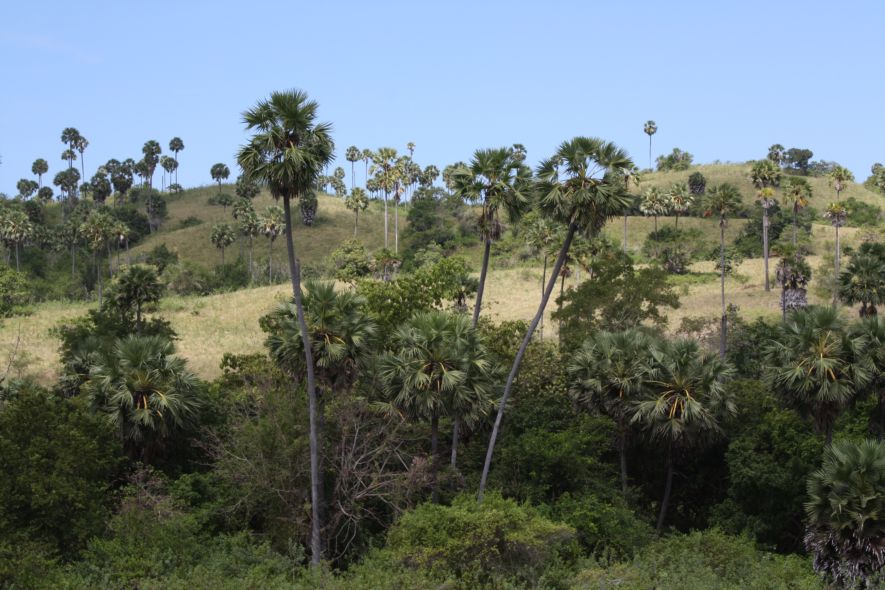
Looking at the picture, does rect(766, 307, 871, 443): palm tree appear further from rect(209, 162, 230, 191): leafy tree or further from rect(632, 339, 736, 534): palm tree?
rect(209, 162, 230, 191): leafy tree

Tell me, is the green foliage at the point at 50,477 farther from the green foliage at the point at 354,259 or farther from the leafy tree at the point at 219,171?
the leafy tree at the point at 219,171

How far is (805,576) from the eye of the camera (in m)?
32.8

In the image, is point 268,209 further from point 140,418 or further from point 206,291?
point 140,418

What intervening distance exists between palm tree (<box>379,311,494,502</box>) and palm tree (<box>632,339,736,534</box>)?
712 cm

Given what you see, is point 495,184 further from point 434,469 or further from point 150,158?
point 150,158

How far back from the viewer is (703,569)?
30.8 meters

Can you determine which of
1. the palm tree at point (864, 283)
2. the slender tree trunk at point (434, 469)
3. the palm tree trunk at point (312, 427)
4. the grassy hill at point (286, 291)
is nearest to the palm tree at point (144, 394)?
the palm tree trunk at point (312, 427)

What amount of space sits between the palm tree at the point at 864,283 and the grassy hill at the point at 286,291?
19.9m

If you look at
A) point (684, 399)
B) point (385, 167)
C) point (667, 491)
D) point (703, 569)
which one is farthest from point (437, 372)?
point (385, 167)

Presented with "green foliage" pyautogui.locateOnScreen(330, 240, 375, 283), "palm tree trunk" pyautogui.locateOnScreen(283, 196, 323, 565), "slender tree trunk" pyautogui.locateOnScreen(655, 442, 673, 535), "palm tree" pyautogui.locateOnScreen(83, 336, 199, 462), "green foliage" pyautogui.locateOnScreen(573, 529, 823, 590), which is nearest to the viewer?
"green foliage" pyautogui.locateOnScreen(573, 529, 823, 590)

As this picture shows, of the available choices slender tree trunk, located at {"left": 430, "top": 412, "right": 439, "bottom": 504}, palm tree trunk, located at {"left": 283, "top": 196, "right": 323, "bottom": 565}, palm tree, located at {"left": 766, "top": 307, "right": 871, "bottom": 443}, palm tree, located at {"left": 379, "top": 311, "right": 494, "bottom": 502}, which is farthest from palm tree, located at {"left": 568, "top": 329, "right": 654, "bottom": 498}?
palm tree trunk, located at {"left": 283, "top": 196, "right": 323, "bottom": 565}

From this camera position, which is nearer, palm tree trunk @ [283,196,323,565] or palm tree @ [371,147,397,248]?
palm tree trunk @ [283,196,323,565]

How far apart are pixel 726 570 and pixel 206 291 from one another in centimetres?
8645

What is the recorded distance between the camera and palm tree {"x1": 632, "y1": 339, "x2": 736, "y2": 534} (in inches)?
1534
